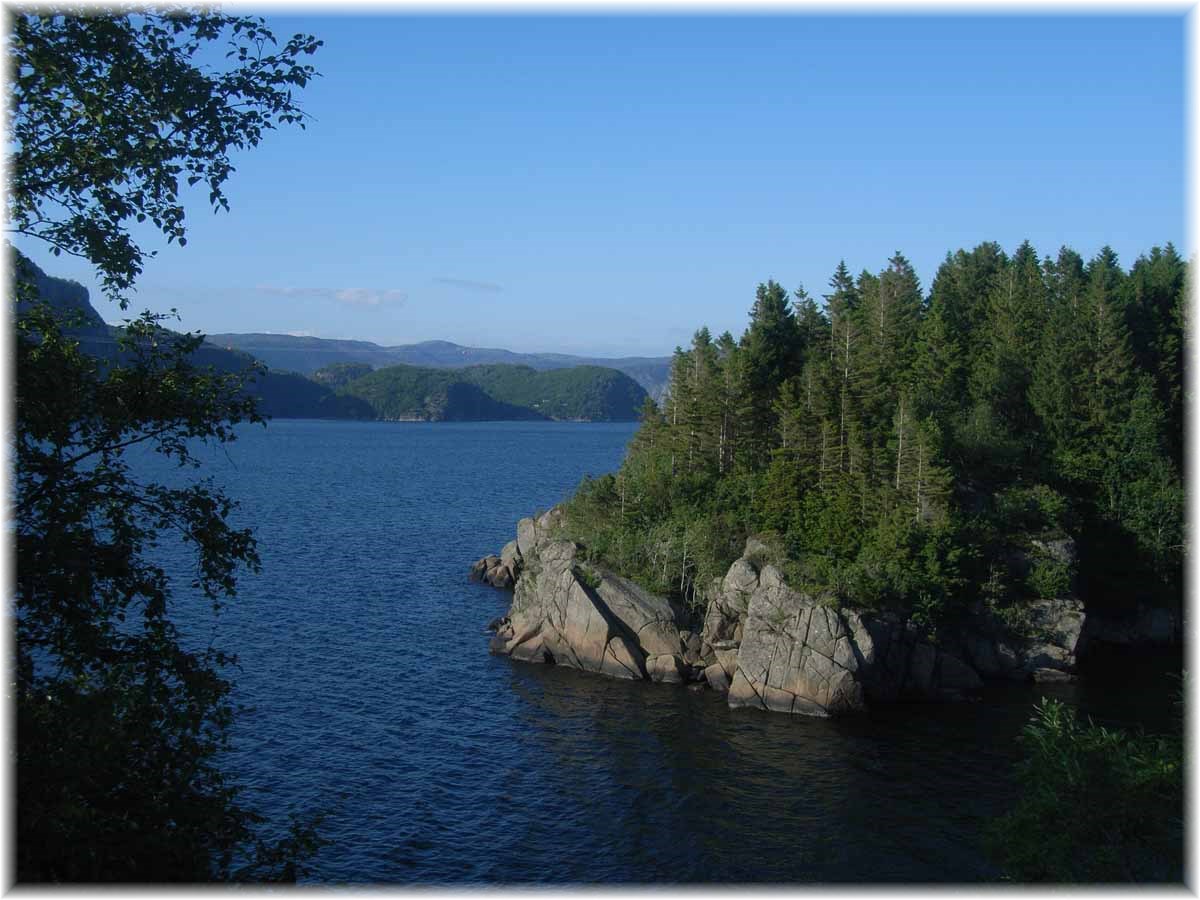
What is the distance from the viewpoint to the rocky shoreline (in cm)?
4294

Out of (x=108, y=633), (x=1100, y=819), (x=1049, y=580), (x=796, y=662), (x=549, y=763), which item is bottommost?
(x=549, y=763)

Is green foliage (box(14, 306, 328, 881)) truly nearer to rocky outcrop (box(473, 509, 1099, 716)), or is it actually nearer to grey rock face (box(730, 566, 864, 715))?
grey rock face (box(730, 566, 864, 715))

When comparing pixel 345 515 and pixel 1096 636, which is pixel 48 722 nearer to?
pixel 1096 636

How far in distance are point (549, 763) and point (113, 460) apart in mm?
26787

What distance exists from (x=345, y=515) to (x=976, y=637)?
57433mm

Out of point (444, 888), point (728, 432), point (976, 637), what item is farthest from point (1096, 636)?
point (444, 888)

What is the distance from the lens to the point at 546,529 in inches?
2522

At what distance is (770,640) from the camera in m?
43.9

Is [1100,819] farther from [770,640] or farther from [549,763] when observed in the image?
[770,640]

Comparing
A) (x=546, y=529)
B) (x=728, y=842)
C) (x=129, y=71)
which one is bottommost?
(x=728, y=842)

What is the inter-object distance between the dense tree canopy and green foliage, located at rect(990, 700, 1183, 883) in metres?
12.1

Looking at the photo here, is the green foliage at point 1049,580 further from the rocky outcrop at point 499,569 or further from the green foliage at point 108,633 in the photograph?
the green foliage at point 108,633

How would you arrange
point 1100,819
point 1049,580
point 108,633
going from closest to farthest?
1. point 108,633
2. point 1100,819
3. point 1049,580

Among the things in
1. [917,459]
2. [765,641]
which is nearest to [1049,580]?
[917,459]
